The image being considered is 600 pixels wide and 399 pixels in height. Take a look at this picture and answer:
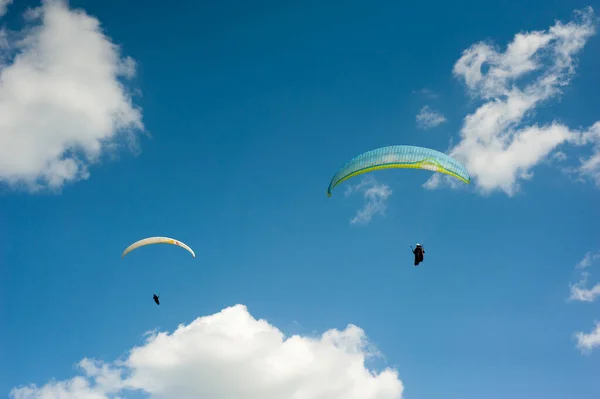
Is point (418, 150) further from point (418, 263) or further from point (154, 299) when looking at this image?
point (154, 299)

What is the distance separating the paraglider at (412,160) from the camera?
32719 mm

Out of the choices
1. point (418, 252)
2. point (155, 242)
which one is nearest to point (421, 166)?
point (418, 252)

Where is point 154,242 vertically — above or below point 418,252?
above

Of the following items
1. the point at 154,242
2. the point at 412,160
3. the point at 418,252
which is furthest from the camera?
the point at 154,242

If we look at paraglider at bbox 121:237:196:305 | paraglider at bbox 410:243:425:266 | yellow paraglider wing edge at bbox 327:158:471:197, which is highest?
paraglider at bbox 121:237:196:305

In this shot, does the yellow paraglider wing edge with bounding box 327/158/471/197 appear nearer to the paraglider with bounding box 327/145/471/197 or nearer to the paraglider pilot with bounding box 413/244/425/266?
the paraglider with bounding box 327/145/471/197

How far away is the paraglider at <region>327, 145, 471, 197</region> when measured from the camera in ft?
107

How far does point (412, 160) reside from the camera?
32781 mm

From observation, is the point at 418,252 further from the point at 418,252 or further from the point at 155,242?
the point at 155,242

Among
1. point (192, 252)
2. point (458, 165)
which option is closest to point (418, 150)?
point (458, 165)

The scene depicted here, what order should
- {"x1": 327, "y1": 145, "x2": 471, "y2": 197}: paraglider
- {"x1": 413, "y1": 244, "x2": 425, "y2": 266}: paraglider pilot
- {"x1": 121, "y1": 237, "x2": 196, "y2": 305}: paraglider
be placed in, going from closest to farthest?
{"x1": 327, "y1": 145, "x2": 471, "y2": 197}: paraglider < {"x1": 413, "y1": 244, "x2": 425, "y2": 266}: paraglider pilot < {"x1": 121, "y1": 237, "x2": 196, "y2": 305}: paraglider

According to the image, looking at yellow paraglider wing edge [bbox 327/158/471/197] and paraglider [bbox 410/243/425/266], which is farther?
paraglider [bbox 410/243/425/266]

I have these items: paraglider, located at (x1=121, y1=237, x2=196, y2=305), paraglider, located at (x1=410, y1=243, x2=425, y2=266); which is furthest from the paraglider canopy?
paraglider, located at (x1=410, y1=243, x2=425, y2=266)

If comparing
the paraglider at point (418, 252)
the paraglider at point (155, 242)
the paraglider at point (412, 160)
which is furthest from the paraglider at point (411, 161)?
the paraglider at point (155, 242)
